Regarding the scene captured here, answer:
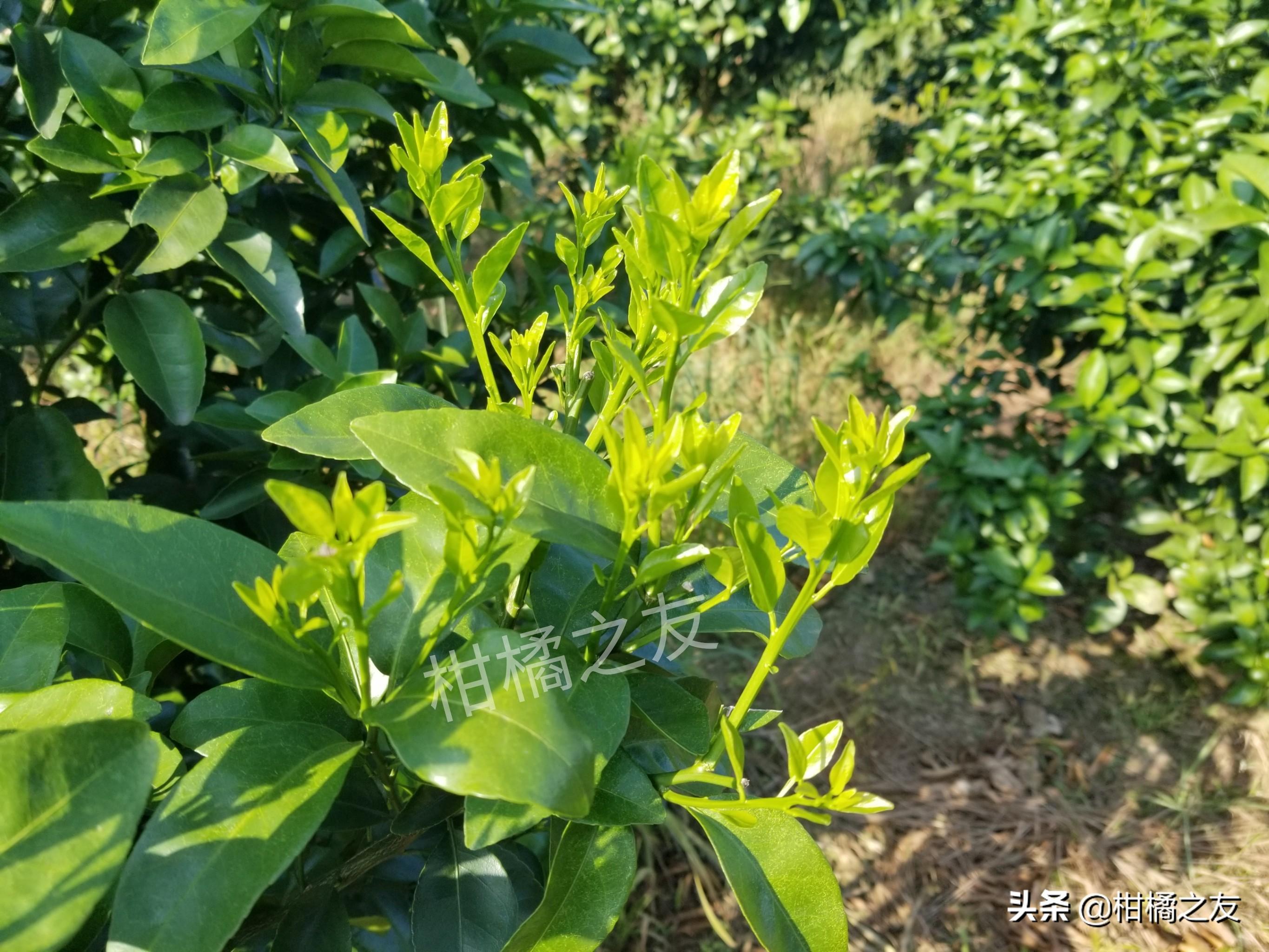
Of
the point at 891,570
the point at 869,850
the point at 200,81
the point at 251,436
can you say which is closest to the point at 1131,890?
the point at 869,850

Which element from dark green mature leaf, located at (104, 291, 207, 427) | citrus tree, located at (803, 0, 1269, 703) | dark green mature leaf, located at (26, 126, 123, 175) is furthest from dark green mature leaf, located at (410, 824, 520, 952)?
citrus tree, located at (803, 0, 1269, 703)

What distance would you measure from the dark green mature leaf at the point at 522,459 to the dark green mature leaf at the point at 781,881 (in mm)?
183

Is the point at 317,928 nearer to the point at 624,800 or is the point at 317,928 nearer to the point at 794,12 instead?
the point at 624,800

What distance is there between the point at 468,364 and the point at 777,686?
1.54 metres

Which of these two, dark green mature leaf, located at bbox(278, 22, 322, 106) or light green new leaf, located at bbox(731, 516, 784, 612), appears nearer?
light green new leaf, located at bbox(731, 516, 784, 612)

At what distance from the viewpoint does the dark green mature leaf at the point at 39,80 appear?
0.76m

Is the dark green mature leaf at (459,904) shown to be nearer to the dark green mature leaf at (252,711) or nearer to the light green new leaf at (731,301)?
the dark green mature leaf at (252,711)

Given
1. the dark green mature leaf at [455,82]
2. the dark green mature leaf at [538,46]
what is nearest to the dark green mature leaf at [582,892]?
the dark green mature leaf at [455,82]

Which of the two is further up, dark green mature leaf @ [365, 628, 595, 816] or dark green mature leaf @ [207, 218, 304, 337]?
dark green mature leaf @ [207, 218, 304, 337]

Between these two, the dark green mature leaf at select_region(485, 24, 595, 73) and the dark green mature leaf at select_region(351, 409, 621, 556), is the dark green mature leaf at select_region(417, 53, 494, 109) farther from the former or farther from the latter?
the dark green mature leaf at select_region(351, 409, 621, 556)

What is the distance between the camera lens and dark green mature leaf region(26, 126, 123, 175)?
29.6 inches

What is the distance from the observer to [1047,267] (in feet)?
6.86

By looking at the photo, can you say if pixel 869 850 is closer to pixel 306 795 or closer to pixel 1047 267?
pixel 1047 267

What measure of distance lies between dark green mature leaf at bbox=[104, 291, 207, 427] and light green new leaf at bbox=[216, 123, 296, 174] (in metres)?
0.16
